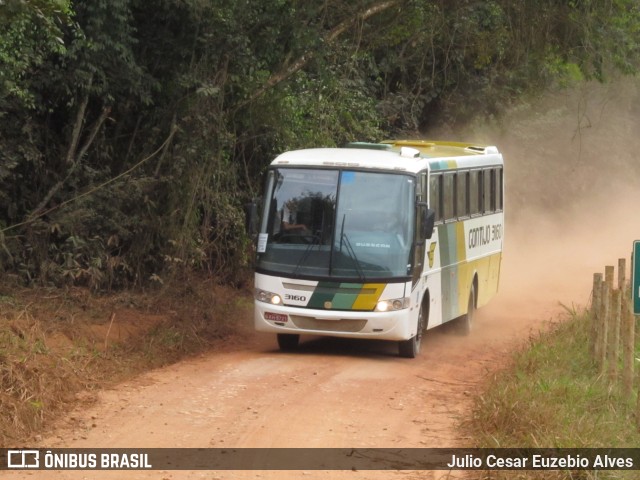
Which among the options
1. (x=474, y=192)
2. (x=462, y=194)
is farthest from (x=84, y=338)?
(x=474, y=192)

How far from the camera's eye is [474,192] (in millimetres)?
18359

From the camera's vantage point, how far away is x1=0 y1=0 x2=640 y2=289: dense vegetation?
48.0ft

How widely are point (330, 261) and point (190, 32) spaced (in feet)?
14.2

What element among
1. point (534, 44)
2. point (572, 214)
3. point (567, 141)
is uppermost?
point (534, 44)

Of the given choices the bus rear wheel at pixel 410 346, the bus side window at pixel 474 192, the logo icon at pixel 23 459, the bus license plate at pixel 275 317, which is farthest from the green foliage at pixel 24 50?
the bus side window at pixel 474 192

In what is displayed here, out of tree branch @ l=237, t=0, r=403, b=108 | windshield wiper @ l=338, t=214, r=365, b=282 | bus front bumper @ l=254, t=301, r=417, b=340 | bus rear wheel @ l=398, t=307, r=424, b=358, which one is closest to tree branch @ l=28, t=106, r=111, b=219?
tree branch @ l=237, t=0, r=403, b=108

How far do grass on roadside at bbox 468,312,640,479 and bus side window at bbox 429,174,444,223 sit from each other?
10.2 ft

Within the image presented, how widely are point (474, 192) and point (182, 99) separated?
16.7 ft

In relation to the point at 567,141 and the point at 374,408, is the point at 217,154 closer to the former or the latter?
the point at 374,408

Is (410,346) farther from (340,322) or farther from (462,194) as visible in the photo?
(462,194)

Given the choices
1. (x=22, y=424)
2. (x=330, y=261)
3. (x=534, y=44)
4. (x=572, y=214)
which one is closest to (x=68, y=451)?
(x=22, y=424)

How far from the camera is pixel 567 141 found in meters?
37.8

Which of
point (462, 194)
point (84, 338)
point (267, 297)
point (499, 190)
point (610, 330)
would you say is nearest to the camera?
point (610, 330)

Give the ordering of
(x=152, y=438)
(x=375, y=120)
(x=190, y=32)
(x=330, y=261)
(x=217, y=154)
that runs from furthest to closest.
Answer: (x=375, y=120), (x=217, y=154), (x=190, y=32), (x=330, y=261), (x=152, y=438)
